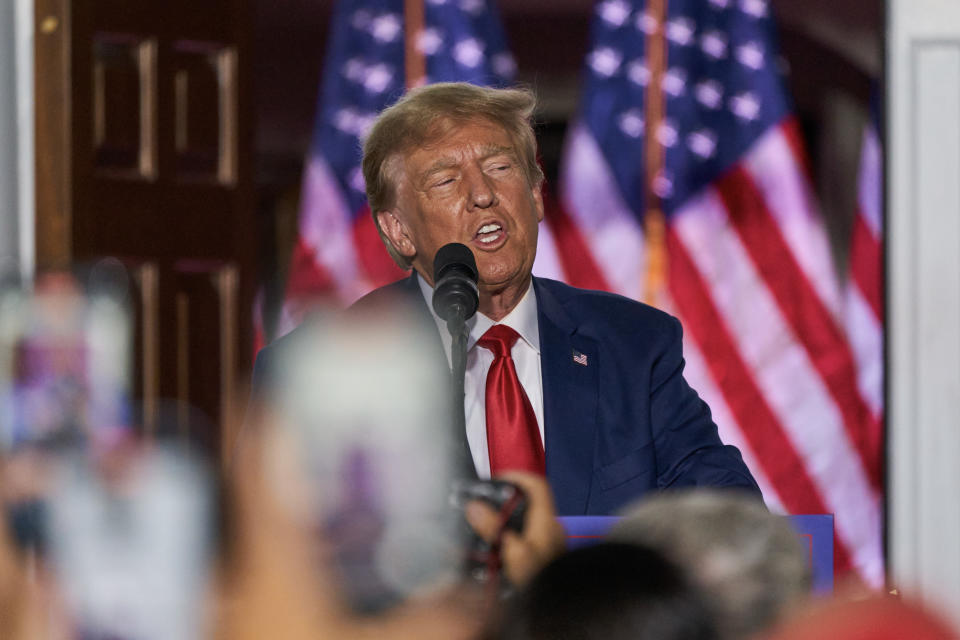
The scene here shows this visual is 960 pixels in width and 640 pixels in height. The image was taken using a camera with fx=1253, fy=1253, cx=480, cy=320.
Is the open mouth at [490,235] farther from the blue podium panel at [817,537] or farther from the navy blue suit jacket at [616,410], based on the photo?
the blue podium panel at [817,537]

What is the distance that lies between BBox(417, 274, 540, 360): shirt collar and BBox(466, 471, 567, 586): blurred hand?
54.1 inches

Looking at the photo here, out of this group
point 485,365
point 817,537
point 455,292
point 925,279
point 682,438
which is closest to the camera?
point 817,537

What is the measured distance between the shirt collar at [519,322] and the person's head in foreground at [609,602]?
4.86 feet

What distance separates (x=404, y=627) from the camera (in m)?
0.36

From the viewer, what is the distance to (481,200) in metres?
1.94

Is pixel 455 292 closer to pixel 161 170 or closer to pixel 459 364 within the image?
pixel 459 364

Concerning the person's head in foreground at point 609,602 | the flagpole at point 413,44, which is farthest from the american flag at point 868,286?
the person's head in foreground at point 609,602

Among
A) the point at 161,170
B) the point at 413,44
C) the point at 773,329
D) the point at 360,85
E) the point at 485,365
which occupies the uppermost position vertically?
the point at 413,44

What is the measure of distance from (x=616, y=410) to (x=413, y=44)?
2.30 meters

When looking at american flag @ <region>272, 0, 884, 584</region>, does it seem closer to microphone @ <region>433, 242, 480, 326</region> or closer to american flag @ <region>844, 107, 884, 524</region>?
american flag @ <region>844, 107, 884, 524</region>

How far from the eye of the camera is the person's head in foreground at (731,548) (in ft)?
1.61

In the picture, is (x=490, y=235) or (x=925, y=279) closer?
(x=490, y=235)

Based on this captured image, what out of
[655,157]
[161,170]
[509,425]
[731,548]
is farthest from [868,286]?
[731,548]

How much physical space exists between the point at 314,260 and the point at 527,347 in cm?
203
